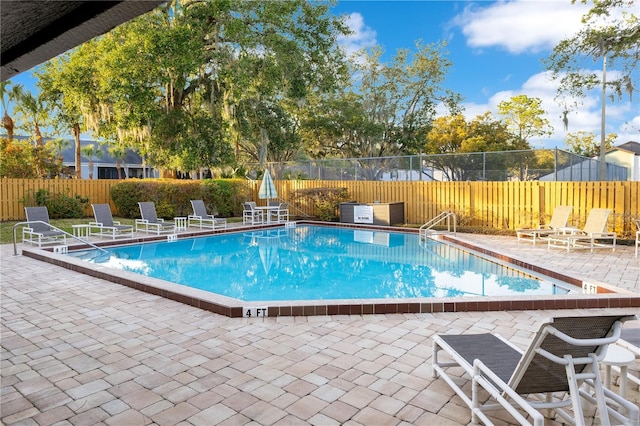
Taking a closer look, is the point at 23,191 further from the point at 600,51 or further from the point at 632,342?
the point at 600,51

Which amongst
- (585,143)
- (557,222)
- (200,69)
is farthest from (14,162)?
(585,143)

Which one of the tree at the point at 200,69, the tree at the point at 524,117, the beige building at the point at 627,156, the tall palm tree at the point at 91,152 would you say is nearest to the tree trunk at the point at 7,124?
the tree at the point at 200,69

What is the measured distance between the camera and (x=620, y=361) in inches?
101

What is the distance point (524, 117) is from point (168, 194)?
24.8 meters

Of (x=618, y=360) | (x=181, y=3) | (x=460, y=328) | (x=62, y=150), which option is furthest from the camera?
(x=62, y=150)

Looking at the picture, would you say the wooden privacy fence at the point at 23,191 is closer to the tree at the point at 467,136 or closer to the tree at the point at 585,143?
the tree at the point at 467,136

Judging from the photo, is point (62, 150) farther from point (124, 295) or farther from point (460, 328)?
point (460, 328)

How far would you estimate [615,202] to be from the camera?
10.3 meters

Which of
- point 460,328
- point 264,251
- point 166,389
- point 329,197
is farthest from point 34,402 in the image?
point 329,197

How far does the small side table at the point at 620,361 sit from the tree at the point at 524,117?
29.1 meters

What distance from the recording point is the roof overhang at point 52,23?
1135mm

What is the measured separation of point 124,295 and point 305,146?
75.8 ft

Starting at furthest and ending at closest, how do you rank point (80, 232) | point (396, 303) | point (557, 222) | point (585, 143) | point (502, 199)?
1. point (585, 143)
2. point (502, 199)
3. point (80, 232)
4. point (557, 222)
5. point (396, 303)

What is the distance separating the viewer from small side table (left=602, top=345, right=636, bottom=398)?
2.55 meters
